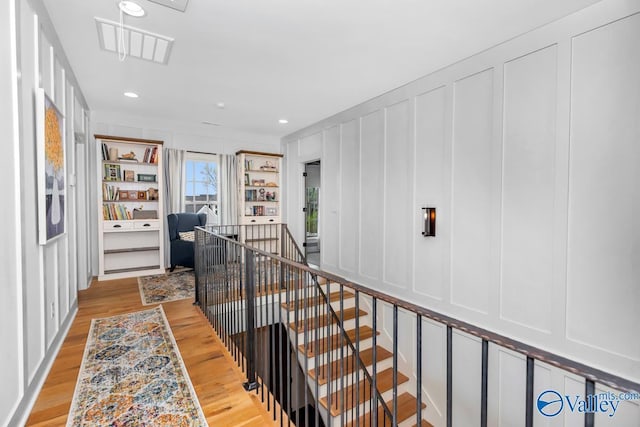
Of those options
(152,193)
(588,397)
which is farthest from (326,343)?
(152,193)

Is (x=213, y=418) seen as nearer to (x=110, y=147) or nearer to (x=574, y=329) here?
(x=574, y=329)

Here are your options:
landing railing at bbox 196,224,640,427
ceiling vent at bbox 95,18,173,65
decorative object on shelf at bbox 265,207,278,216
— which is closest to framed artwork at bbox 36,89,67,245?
ceiling vent at bbox 95,18,173,65

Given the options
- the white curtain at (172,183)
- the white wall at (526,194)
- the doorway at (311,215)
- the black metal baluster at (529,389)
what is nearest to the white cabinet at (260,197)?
the doorway at (311,215)

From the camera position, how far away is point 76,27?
8.19 ft

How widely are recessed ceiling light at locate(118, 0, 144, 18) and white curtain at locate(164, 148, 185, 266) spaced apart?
11.4ft

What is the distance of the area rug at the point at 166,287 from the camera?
3.93 metres

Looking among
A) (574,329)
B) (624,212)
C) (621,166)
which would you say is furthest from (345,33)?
(574,329)

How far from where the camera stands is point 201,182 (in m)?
5.93

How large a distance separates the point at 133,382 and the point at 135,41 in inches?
110

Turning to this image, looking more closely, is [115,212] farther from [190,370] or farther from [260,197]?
[190,370]

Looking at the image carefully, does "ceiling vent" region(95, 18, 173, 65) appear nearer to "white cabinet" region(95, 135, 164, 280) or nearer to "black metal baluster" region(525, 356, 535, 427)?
"white cabinet" region(95, 135, 164, 280)

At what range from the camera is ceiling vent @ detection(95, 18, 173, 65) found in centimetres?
251

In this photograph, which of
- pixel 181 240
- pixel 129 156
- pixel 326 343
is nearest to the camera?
pixel 326 343

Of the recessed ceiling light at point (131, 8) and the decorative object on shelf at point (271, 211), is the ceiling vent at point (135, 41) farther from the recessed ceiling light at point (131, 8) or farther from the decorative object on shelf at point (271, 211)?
the decorative object on shelf at point (271, 211)
